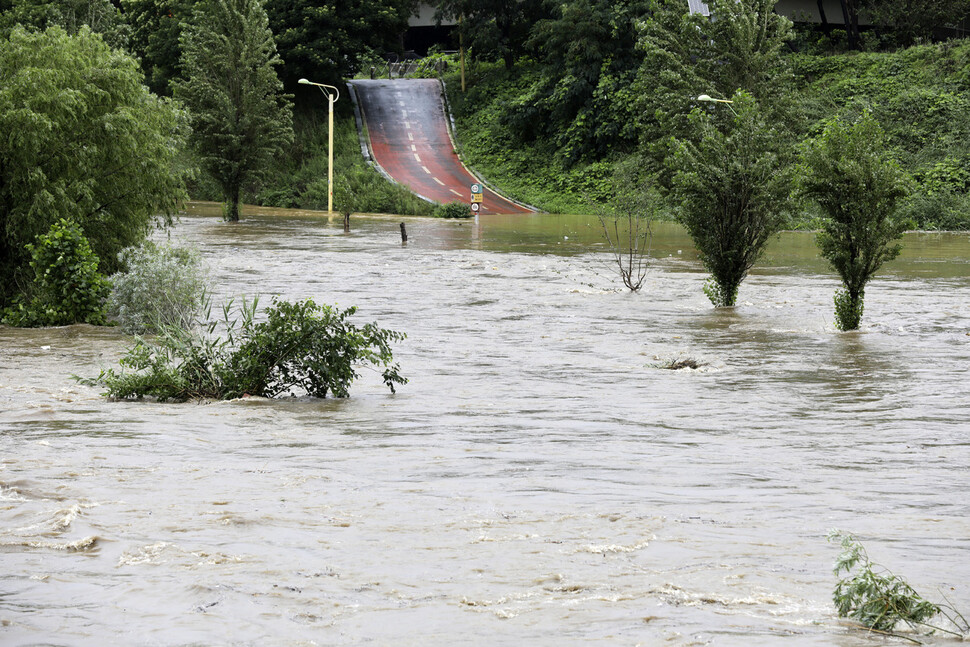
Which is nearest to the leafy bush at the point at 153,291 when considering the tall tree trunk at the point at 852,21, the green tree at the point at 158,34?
the green tree at the point at 158,34

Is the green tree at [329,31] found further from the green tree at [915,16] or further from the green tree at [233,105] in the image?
the green tree at [915,16]

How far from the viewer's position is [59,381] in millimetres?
12469

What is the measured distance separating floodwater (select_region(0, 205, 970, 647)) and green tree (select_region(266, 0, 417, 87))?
Result: 2137 inches

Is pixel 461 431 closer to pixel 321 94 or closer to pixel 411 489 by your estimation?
pixel 411 489

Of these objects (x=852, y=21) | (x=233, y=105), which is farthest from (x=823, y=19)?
(x=233, y=105)

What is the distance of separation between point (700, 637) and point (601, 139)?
59559mm

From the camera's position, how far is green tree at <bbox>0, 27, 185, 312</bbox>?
1786 cm

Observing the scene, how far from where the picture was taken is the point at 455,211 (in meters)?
52.4

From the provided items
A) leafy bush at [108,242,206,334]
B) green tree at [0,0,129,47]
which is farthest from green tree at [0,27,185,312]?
green tree at [0,0,129,47]

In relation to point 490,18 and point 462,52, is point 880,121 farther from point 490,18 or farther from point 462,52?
point 462,52

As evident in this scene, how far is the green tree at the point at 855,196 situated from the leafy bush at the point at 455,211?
114 feet

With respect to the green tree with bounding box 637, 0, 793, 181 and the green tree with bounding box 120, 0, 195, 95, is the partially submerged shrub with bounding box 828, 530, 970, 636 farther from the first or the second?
the green tree with bounding box 120, 0, 195, 95

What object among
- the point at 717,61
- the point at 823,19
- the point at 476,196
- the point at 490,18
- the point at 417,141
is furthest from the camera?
the point at 490,18

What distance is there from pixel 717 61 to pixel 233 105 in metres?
20.9
